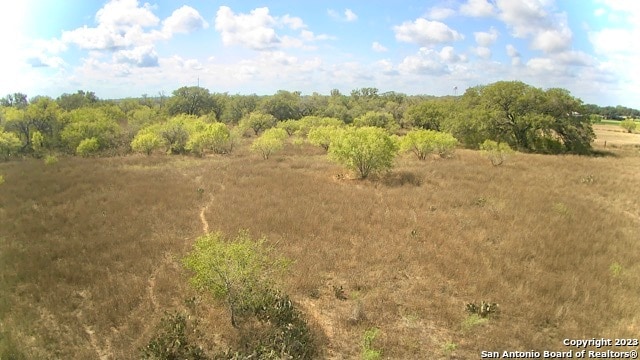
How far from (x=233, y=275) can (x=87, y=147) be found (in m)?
39.6

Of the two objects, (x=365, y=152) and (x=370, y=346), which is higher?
(x=365, y=152)

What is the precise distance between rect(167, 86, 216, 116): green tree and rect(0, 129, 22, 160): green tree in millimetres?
40424

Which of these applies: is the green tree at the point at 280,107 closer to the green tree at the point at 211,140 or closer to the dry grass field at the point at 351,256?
the green tree at the point at 211,140

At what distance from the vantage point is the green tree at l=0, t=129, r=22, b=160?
3848 centimetres

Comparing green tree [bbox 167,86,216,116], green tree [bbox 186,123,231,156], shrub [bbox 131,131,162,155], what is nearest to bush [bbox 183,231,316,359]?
green tree [bbox 186,123,231,156]

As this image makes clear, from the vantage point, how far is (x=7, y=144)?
3853 centimetres

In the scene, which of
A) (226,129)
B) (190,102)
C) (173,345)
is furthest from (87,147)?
(190,102)

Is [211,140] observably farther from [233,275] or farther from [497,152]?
[233,275]

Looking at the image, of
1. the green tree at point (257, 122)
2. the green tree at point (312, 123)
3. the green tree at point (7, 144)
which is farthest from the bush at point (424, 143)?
the green tree at point (7, 144)

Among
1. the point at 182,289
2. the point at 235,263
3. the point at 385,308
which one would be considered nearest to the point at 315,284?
the point at 385,308

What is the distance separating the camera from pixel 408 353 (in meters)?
9.38

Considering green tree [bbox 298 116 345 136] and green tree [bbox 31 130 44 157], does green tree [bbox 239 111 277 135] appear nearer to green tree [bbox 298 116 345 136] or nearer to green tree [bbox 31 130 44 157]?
green tree [bbox 298 116 345 136]

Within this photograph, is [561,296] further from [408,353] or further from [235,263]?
[235,263]

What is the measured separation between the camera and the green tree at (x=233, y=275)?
10.2 metres
